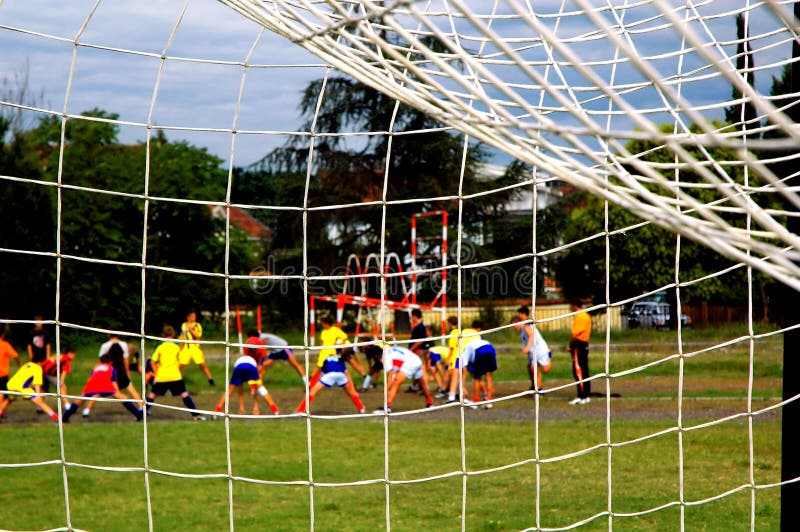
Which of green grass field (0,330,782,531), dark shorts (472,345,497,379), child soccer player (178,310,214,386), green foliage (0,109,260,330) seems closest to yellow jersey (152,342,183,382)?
child soccer player (178,310,214,386)

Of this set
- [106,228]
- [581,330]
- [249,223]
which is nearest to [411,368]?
[581,330]

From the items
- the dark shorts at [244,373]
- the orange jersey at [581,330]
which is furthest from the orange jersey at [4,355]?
the orange jersey at [581,330]

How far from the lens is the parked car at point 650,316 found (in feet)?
70.7

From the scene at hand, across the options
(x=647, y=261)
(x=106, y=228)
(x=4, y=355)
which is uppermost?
(x=106, y=228)

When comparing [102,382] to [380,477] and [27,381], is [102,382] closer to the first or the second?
[27,381]

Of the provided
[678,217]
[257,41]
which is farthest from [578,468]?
[678,217]

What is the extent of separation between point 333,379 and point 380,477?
2.80 m

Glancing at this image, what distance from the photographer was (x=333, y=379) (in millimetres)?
10180

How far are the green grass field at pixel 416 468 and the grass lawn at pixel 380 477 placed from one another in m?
0.02

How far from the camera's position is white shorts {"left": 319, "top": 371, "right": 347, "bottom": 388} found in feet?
33.3

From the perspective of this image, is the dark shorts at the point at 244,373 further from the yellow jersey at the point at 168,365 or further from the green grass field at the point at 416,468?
the yellow jersey at the point at 168,365

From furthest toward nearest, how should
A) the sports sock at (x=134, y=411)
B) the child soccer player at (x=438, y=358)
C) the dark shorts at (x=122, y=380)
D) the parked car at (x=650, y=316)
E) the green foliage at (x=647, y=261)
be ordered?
the green foliage at (x=647, y=261) → the parked car at (x=650, y=316) → the child soccer player at (x=438, y=358) → the dark shorts at (x=122, y=380) → the sports sock at (x=134, y=411)

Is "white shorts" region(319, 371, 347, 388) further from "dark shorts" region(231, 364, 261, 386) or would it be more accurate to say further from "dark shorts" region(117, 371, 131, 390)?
"dark shorts" region(117, 371, 131, 390)

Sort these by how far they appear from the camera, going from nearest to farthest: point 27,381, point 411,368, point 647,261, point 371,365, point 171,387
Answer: point 27,381 < point 171,387 < point 411,368 < point 371,365 < point 647,261
